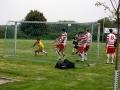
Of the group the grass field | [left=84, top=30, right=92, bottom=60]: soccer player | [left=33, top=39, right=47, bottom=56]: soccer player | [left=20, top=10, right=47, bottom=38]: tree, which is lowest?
the grass field

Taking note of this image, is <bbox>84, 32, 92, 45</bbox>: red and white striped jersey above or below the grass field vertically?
above

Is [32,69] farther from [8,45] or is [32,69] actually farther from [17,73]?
[8,45]


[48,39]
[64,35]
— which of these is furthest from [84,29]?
[48,39]

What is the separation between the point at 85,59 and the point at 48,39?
17.0 ft

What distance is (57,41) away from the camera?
29250 mm

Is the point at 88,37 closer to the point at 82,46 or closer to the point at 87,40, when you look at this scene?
the point at 87,40

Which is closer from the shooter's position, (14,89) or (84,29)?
(14,89)

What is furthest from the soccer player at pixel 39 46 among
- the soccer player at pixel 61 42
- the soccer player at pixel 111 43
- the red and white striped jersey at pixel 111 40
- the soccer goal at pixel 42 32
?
the red and white striped jersey at pixel 111 40

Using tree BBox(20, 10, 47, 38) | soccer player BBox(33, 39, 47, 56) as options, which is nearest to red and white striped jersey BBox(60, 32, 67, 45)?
tree BBox(20, 10, 47, 38)

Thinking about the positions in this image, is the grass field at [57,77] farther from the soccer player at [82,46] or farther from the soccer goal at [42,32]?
the soccer goal at [42,32]

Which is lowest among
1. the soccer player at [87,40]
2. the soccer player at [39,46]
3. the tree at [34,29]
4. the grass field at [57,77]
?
the grass field at [57,77]

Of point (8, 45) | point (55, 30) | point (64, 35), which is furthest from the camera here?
point (8, 45)

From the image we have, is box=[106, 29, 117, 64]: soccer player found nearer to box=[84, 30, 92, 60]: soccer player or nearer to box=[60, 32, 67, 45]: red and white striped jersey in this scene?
box=[84, 30, 92, 60]: soccer player

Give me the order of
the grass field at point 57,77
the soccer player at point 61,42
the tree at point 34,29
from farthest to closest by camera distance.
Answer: the tree at point 34,29
the soccer player at point 61,42
the grass field at point 57,77
